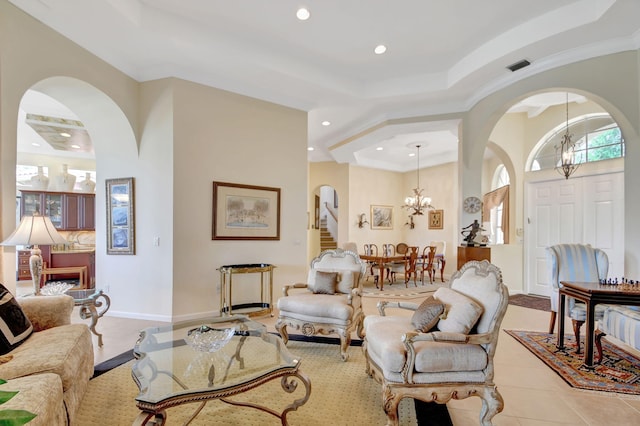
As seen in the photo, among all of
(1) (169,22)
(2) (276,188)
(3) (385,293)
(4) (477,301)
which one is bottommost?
(3) (385,293)

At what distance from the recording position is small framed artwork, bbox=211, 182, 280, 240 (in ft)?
15.1

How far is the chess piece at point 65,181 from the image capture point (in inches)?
317

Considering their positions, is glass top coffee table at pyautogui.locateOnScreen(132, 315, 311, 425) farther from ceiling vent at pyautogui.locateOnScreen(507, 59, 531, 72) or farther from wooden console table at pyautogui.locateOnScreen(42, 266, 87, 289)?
wooden console table at pyautogui.locateOnScreen(42, 266, 87, 289)

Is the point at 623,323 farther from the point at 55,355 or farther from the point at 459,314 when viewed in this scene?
the point at 55,355

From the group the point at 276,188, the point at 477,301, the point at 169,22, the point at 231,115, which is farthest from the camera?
the point at 276,188

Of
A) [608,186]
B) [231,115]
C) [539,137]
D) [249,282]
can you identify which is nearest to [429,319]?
[249,282]

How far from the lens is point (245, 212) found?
4844 millimetres

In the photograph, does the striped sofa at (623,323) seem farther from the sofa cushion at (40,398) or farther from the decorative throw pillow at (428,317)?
the sofa cushion at (40,398)

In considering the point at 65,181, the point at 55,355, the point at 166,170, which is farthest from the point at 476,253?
the point at 65,181

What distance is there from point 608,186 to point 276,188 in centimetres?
566

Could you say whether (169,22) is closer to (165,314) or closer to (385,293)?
(165,314)

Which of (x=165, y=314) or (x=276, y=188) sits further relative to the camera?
(x=276, y=188)

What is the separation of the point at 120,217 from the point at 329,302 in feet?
11.0

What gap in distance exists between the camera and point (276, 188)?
513 cm
